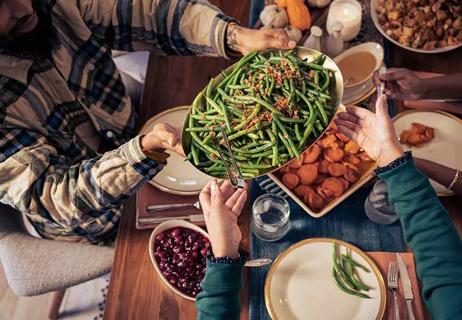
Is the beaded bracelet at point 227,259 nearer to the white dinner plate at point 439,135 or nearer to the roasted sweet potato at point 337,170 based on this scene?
the roasted sweet potato at point 337,170

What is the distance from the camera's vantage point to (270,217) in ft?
5.51

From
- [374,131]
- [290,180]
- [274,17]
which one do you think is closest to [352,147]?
[374,131]

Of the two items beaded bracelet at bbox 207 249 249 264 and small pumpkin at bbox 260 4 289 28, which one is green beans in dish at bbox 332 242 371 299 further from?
small pumpkin at bbox 260 4 289 28

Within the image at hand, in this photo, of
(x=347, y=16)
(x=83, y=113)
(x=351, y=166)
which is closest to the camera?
(x=351, y=166)

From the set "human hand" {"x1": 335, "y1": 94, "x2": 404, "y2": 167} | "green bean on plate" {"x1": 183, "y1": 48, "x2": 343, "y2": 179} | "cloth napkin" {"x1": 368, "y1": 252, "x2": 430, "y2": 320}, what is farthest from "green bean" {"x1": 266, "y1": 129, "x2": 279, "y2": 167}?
"cloth napkin" {"x1": 368, "y1": 252, "x2": 430, "y2": 320}

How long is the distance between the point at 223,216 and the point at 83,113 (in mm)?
799

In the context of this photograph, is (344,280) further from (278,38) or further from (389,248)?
(278,38)

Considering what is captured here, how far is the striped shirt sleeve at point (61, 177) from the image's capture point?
5.11 feet

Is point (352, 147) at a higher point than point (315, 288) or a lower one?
higher

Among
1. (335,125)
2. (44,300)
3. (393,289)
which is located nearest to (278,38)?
(335,125)

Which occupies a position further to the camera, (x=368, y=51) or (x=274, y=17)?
(x=274, y=17)

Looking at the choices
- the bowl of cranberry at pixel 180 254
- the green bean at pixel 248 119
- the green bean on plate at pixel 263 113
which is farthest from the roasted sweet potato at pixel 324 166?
the bowl of cranberry at pixel 180 254

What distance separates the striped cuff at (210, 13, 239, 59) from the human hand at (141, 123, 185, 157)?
1.60 feet

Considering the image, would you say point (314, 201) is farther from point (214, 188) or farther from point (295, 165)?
point (214, 188)
